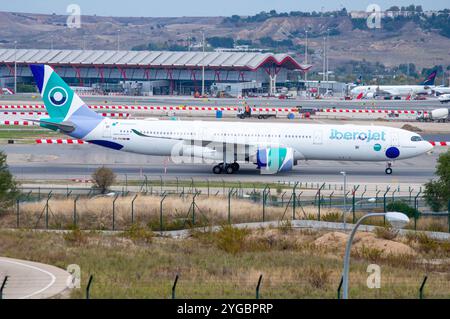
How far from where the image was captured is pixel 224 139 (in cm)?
5709

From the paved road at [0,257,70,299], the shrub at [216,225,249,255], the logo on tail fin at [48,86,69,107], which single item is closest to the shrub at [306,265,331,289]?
the shrub at [216,225,249,255]

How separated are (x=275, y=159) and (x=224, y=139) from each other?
3.17 m

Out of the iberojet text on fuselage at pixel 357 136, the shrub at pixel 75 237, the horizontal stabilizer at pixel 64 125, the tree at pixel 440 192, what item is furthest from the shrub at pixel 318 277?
the horizontal stabilizer at pixel 64 125

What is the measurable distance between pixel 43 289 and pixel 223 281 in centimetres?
550

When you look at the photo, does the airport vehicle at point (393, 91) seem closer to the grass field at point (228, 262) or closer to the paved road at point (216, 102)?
the paved road at point (216, 102)

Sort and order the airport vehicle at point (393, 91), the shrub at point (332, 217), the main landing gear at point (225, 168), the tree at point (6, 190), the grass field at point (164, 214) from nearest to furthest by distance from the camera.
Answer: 1. the grass field at point (164, 214)
2. the shrub at point (332, 217)
3. the tree at point (6, 190)
4. the main landing gear at point (225, 168)
5. the airport vehicle at point (393, 91)

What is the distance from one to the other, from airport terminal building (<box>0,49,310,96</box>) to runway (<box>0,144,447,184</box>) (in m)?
75.1

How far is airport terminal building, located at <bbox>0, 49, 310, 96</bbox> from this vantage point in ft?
465

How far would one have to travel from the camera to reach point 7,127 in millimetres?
81938

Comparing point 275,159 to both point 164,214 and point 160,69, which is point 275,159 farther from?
point 160,69

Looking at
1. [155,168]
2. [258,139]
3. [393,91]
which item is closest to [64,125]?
[155,168]

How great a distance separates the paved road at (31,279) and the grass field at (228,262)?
70 centimetres

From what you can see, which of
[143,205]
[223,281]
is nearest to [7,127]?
[143,205]

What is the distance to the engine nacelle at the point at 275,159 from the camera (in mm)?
56312
